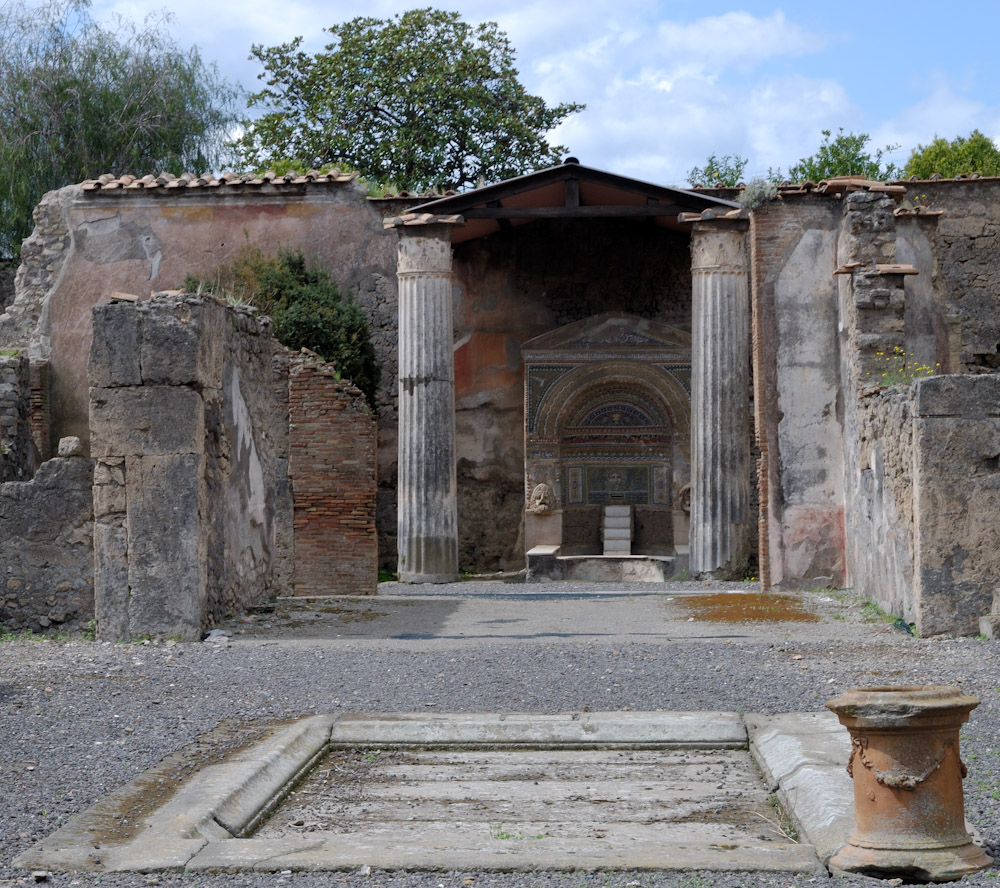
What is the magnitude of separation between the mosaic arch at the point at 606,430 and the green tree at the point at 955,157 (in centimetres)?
1006

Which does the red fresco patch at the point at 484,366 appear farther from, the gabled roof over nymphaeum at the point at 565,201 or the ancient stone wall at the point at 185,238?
the gabled roof over nymphaeum at the point at 565,201

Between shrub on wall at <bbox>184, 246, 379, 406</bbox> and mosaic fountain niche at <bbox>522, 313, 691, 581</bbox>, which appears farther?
mosaic fountain niche at <bbox>522, 313, 691, 581</bbox>

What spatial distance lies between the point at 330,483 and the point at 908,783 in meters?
10.7

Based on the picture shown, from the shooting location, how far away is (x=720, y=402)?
15094 mm

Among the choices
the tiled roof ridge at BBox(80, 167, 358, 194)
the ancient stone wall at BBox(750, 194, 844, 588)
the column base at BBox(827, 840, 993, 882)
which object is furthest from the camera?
the tiled roof ridge at BBox(80, 167, 358, 194)

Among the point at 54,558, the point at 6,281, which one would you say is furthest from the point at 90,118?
the point at 54,558

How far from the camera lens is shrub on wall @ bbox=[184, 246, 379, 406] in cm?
1669

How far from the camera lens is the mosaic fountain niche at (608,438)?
59.6 feet

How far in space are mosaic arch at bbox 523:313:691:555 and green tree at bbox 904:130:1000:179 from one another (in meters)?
10.1

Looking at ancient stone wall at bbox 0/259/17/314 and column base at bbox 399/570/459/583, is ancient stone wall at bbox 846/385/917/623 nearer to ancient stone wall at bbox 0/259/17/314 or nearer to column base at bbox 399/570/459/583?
column base at bbox 399/570/459/583

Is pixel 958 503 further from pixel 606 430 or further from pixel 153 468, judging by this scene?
pixel 606 430

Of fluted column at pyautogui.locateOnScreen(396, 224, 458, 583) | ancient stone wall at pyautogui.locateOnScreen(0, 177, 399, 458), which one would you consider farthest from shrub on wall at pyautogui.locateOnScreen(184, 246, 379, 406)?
fluted column at pyautogui.locateOnScreen(396, 224, 458, 583)

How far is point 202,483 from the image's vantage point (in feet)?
27.8

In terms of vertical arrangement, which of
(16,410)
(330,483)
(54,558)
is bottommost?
(54,558)
